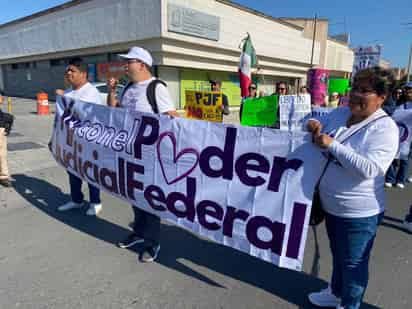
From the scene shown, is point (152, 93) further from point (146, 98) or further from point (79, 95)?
point (79, 95)

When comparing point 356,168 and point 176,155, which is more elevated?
point 356,168

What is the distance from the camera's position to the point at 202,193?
249cm

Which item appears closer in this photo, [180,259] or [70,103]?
[180,259]

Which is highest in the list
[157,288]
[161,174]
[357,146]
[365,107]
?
[365,107]

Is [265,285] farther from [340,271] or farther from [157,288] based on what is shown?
[157,288]

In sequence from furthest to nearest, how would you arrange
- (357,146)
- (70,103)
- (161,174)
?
(70,103), (161,174), (357,146)

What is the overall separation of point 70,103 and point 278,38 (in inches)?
794

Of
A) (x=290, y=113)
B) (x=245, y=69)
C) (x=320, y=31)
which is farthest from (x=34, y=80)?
(x=320, y=31)

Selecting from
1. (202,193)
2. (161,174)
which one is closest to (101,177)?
(161,174)

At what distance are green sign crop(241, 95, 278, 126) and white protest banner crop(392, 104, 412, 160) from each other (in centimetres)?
197

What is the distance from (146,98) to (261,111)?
2909mm

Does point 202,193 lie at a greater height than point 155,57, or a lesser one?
lesser

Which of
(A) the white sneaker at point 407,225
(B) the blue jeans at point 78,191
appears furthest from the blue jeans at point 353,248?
(B) the blue jeans at point 78,191

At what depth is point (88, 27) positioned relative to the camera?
16.8 meters
